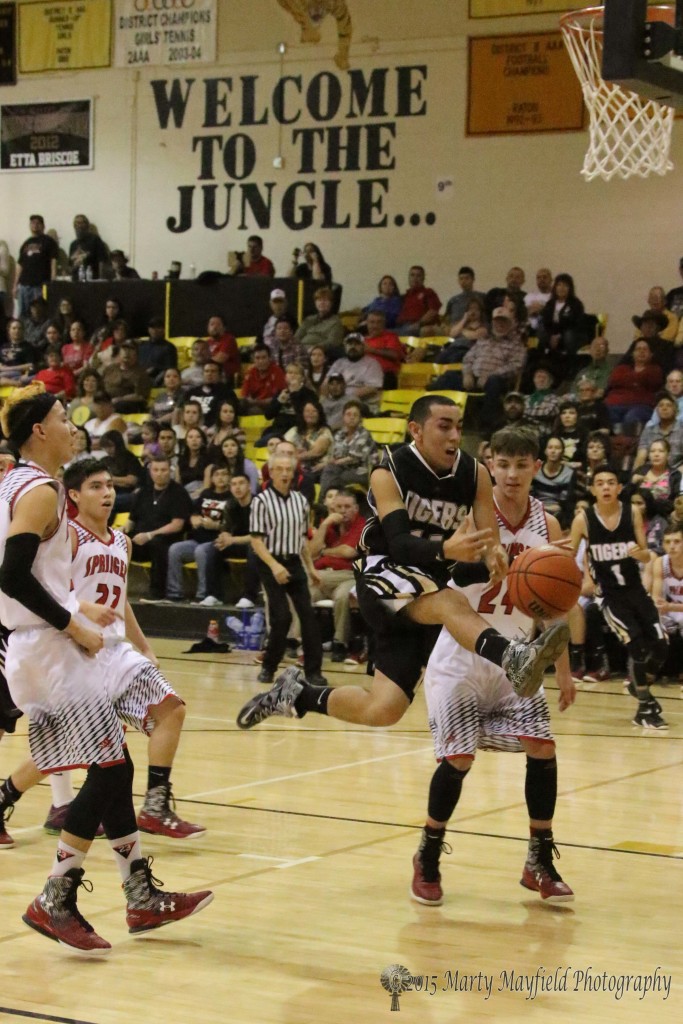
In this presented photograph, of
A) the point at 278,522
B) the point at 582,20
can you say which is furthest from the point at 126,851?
the point at 582,20

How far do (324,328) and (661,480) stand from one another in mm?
6150

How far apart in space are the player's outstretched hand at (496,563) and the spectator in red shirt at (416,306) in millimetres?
12945

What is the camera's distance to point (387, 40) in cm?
1922

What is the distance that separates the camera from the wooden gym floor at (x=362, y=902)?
4141 mm

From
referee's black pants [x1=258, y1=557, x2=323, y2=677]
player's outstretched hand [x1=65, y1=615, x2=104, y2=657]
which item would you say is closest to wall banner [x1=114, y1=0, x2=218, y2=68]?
referee's black pants [x1=258, y1=557, x2=323, y2=677]

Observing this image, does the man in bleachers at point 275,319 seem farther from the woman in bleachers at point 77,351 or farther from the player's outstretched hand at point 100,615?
the player's outstretched hand at point 100,615

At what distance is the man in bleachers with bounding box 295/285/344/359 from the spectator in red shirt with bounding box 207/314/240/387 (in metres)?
0.83

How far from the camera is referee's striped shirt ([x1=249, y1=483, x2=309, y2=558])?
10828mm

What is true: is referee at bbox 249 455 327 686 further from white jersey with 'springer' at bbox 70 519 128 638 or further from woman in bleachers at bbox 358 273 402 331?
woman in bleachers at bbox 358 273 402 331

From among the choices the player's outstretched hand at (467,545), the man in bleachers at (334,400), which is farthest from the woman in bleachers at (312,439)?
the player's outstretched hand at (467,545)

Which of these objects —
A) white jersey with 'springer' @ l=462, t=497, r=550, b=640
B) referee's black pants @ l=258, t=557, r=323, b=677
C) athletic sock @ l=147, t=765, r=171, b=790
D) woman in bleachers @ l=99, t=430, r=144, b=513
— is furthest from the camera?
woman in bleachers @ l=99, t=430, r=144, b=513

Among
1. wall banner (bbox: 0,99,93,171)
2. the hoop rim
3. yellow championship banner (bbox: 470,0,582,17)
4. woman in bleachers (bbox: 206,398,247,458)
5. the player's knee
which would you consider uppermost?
yellow championship banner (bbox: 470,0,582,17)

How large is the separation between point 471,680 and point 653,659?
15.2 ft

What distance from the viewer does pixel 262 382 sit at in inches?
662
